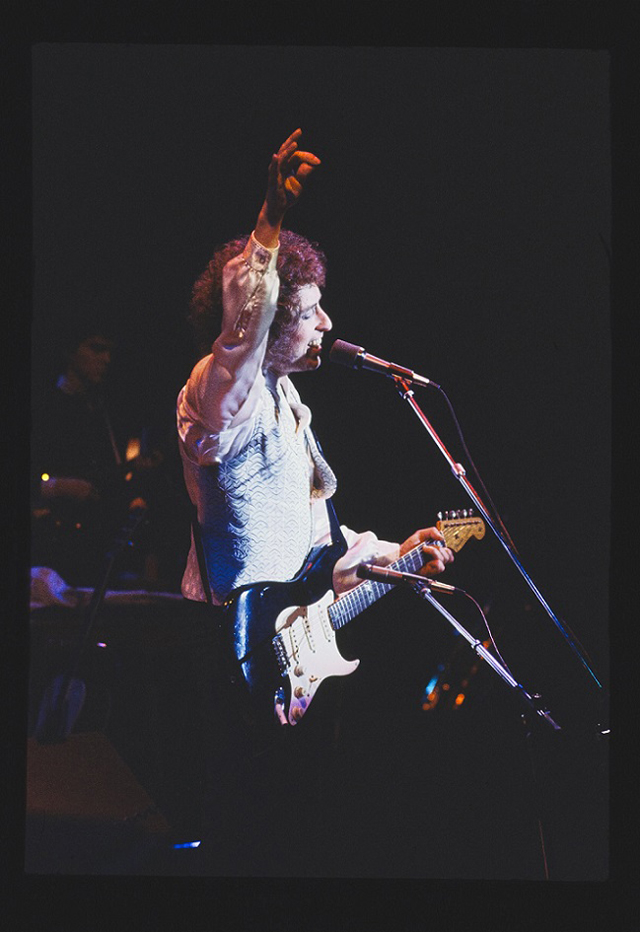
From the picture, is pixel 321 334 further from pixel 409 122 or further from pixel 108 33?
pixel 108 33

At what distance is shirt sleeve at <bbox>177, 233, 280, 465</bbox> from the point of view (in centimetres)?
257

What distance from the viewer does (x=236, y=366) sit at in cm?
258

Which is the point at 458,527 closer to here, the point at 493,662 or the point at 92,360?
the point at 493,662

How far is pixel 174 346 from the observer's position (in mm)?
2713

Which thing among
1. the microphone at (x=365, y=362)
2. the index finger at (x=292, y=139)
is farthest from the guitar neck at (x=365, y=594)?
the index finger at (x=292, y=139)

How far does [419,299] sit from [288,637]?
1.01 metres

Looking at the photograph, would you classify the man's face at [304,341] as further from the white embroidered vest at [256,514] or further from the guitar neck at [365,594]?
the guitar neck at [365,594]

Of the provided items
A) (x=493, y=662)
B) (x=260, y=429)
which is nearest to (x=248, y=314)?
(x=260, y=429)

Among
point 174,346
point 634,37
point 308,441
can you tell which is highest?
point 634,37

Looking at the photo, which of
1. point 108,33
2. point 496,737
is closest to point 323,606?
point 496,737

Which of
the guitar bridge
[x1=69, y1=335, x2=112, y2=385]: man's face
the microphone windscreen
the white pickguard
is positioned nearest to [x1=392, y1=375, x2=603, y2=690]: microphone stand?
the microphone windscreen

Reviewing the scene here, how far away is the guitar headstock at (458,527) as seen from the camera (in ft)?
9.04

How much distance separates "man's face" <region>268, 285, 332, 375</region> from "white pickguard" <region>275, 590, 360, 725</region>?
64 cm

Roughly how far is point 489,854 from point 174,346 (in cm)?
165
